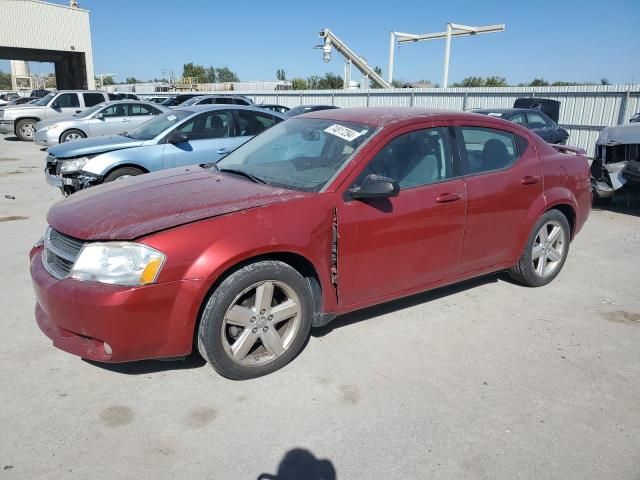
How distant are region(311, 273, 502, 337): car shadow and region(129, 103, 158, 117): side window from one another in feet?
40.0

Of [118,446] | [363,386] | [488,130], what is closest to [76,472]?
[118,446]

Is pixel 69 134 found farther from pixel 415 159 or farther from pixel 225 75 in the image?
pixel 225 75

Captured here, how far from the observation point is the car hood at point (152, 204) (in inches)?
113

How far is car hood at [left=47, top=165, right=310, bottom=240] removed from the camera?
2871 millimetres

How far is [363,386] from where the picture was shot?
3.11 m

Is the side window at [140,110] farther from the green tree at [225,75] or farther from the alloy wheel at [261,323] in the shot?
the green tree at [225,75]

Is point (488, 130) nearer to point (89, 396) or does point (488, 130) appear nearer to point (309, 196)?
point (309, 196)

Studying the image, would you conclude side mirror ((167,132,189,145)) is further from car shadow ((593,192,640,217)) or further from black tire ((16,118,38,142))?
black tire ((16,118,38,142))

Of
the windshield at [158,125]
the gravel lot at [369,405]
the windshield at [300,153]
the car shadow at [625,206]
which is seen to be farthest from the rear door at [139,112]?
the car shadow at [625,206]

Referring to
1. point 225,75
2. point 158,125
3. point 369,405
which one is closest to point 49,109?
point 158,125

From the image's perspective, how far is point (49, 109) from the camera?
18.2 meters

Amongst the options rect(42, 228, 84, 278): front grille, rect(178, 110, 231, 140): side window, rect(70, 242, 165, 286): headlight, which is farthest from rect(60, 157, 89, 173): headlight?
rect(70, 242, 165, 286): headlight

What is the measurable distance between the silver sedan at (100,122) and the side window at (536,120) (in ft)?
32.9

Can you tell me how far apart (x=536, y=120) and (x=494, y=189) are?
423 inches
